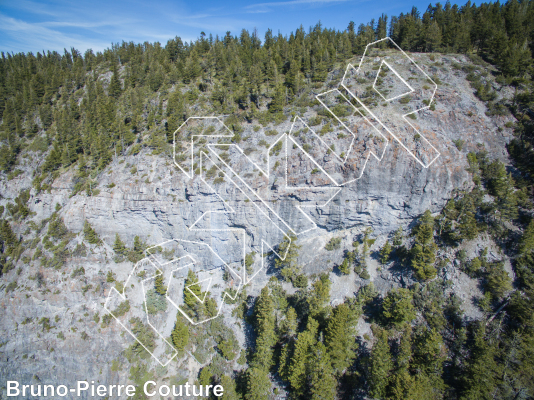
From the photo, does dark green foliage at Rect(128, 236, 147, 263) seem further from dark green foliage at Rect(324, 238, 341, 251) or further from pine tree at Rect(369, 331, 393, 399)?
pine tree at Rect(369, 331, 393, 399)

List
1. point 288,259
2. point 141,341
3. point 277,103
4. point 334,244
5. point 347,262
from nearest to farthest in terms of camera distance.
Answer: point 347,262 < point 288,259 < point 141,341 < point 334,244 < point 277,103

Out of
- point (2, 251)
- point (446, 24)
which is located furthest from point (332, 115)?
point (2, 251)

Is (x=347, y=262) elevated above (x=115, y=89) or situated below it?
below

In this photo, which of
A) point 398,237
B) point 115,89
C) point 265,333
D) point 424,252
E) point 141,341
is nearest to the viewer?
point 265,333

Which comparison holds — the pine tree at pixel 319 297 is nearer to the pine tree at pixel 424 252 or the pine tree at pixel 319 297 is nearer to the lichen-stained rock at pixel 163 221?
the lichen-stained rock at pixel 163 221

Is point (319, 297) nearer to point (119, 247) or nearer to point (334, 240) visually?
point (334, 240)

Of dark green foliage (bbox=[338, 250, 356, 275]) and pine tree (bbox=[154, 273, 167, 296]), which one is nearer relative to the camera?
dark green foliage (bbox=[338, 250, 356, 275])

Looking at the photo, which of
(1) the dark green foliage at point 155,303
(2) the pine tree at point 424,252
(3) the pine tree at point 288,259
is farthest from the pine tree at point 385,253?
(1) the dark green foliage at point 155,303

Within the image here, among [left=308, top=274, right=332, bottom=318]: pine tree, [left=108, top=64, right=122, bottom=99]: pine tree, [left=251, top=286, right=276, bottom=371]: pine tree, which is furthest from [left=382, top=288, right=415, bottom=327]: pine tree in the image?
[left=108, top=64, right=122, bottom=99]: pine tree

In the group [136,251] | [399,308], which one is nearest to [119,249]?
[136,251]
